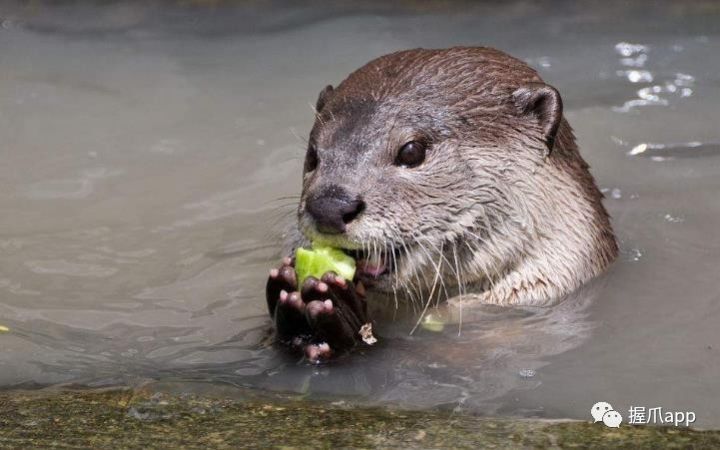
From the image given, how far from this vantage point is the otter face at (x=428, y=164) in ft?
12.1

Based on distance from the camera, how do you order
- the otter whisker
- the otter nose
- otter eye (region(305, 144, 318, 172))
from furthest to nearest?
otter eye (region(305, 144, 318, 172)) < the otter whisker < the otter nose

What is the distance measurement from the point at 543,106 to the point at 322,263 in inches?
33.9

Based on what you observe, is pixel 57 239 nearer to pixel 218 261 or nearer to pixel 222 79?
pixel 218 261

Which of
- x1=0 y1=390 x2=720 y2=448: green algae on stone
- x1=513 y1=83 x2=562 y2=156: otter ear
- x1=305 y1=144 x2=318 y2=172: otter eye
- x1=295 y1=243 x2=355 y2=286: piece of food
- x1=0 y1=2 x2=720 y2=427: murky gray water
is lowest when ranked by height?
x1=0 y1=2 x2=720 y2=427: murky gray water

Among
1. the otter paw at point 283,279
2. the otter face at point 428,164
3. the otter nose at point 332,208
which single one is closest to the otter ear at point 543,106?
the otter face at point 428,164

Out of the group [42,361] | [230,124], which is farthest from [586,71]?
[42,361]

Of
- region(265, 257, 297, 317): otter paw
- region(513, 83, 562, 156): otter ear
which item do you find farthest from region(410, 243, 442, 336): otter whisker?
region(513, 83, 562, 156): otter ear

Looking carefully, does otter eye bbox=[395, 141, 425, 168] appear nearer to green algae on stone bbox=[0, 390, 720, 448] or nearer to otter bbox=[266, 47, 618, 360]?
otter bbox=[266, 47, 618, 360]

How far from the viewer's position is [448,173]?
3861mm

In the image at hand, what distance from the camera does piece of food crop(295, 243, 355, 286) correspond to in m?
3.65

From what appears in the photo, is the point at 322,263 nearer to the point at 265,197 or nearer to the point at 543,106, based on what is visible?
the point at 543,106

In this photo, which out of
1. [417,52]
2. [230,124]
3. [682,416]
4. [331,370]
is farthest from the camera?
[230,124]

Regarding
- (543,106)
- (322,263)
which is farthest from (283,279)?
(543,106)

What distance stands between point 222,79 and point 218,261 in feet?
5.94
